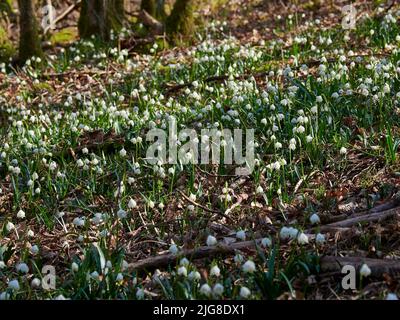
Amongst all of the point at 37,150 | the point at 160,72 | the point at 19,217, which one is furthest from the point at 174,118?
the point at 160,72

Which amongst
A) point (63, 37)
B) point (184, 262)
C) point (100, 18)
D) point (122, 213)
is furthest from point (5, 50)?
point (184, 262)

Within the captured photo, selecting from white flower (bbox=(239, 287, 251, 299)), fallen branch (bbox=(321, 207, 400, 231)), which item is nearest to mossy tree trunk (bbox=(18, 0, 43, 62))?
fallen branch (bbox=(321, 207, 400, 231))

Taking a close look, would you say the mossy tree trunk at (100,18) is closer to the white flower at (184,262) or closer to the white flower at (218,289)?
the white flower at (184,262)

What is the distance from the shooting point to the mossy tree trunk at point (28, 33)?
948 cm

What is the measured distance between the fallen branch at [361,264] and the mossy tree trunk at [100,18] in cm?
781

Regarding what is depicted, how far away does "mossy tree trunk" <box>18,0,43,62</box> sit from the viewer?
9.48m

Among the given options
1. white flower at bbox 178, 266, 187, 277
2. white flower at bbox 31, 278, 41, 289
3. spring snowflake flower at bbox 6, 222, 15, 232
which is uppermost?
spring snowflake flower at bbox 6, 222, 15, 232

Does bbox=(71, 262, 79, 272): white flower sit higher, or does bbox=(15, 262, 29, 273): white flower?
bbox=(71, 262, 79, 272): white flower

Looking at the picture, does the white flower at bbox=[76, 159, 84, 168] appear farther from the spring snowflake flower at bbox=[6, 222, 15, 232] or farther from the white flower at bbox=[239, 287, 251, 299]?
the white flower at bbox=[239, 287, 251, 299]

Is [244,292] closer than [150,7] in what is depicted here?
Yes

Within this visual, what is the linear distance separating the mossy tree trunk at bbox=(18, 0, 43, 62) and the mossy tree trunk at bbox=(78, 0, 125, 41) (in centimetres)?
111

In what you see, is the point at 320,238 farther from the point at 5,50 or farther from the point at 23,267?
the point at 5,50

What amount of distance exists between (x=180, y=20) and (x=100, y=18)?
1.39m

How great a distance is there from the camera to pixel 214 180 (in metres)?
5.05
